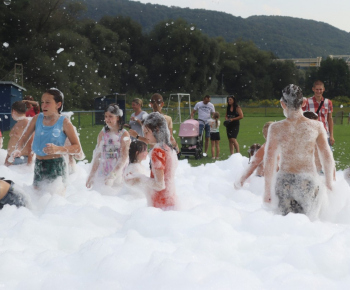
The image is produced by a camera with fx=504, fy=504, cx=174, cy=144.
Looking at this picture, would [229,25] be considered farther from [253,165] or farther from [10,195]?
[10,195]

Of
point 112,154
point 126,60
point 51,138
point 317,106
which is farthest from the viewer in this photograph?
point 126,60

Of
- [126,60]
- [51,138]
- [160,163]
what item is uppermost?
[126,60]

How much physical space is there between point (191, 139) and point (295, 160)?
26.1ft

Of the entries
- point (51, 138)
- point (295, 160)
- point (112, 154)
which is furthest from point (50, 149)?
point (295, 160)

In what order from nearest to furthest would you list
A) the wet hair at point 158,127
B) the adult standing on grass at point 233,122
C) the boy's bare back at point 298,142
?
the boy's bare back at point 298,142
the wet hair at point 158,127
the adult standing on grass at point 233,122

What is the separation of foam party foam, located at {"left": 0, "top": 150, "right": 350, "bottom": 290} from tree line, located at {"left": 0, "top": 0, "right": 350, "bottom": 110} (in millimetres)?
35707

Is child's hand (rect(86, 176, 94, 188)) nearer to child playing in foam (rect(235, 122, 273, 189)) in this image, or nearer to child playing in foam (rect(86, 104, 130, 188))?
child playing in foam (rect(86, 104, 130, 188))

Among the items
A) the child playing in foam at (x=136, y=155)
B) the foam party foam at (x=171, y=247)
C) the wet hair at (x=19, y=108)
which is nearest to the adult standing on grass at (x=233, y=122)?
the wet hair at (x=19, y=108)

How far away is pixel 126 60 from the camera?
66.9m

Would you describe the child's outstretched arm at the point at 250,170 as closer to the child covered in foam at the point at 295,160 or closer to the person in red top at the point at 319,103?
the child covered in foam at the point at 295,160

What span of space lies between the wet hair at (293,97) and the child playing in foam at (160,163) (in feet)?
3.80

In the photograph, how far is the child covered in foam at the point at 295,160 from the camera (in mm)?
4590

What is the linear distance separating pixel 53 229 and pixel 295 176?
2.39m

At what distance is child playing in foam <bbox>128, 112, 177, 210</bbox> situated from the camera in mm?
4676
